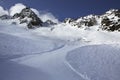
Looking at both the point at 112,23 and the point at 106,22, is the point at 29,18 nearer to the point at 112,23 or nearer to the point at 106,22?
the point at 106,22

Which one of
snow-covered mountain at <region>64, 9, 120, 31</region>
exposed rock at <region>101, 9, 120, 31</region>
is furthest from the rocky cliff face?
exposed rock at <region>101, 9, 120, 31</region>

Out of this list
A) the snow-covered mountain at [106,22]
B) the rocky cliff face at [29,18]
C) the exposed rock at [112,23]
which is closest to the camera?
the exposed rock at [112,23]

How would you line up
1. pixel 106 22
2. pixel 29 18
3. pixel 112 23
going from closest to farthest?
pixel 112 23, pixel 106 22, pixel 29 18

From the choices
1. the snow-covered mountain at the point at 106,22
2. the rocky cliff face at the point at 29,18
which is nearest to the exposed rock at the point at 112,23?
the snow-covered mountain at the point at 106,22

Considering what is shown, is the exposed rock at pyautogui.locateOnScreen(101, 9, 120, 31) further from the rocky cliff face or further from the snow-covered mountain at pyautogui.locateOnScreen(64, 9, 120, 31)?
the rocky cliff face

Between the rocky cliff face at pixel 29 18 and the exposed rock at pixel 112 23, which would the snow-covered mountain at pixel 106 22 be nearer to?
the exposed rock at pixel 112 23

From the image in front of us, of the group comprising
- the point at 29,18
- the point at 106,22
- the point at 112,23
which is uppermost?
the point at 29,18

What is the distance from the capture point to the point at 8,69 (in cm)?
1884

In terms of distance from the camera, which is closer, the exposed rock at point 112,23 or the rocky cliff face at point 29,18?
the exposed rock at point 112,23

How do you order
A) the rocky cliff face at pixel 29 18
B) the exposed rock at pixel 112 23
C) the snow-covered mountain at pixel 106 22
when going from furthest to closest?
the rocky cliff face at pixel 29 18, the snow-covered mountain at pixel 106 22, the exposed rock at pixel 112 23

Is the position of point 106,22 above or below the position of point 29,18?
below

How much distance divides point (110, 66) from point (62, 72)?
307 inches

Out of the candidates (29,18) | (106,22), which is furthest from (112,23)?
(29,18)

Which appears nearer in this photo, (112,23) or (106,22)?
(112,23)
